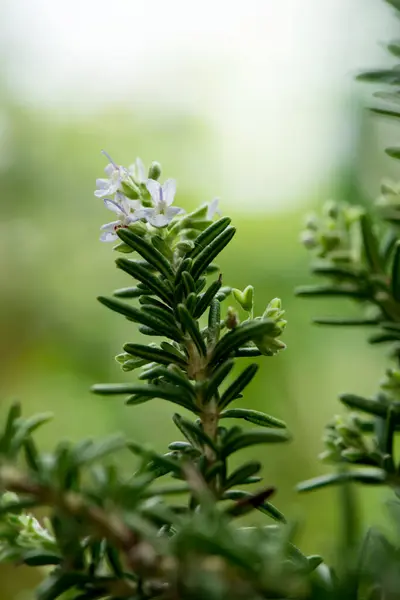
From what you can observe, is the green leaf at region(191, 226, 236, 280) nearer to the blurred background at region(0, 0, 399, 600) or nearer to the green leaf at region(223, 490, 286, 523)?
the green leaf at region(223, 490, 286, 523)

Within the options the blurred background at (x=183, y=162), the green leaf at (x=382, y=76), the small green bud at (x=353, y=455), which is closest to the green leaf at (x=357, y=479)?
the small green bud at (x=353, y=455)

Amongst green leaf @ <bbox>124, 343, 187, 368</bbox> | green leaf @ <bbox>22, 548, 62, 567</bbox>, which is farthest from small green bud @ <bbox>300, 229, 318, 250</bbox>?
green leaf @ <bbox>22, 548, 62, 567</bbox>

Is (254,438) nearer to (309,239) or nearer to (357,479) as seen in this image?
(357,479)

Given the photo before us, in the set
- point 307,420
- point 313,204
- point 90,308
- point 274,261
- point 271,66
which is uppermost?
point 271,66

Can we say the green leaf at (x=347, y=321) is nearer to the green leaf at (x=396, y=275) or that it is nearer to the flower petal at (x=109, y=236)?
the green leaf at (x=396, y=275)

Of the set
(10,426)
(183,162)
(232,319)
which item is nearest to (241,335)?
(232,319)

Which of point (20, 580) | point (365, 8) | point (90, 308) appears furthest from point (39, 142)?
point (20, 580)

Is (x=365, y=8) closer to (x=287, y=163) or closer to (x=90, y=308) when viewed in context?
(x=287, y=163)
